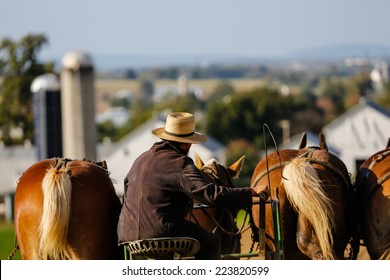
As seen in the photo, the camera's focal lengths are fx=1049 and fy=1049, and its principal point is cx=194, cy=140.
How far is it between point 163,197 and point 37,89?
104 feet

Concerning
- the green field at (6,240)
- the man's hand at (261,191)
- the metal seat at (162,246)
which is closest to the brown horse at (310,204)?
the man's hand at (261,191)

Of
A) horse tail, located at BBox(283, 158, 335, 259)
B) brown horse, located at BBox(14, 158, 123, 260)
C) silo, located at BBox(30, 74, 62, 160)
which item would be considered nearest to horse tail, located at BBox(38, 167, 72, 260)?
brown horse, located at BBox(14, 158, 123, 260)

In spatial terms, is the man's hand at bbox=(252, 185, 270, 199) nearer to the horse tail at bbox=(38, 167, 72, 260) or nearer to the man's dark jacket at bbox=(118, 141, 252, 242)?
the man's dark jacket at bbox=(118, 141, 252, 242)

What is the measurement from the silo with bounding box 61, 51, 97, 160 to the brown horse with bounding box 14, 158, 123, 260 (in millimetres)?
29288

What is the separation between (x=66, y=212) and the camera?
7262 mm

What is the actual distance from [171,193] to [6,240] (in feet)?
65.4

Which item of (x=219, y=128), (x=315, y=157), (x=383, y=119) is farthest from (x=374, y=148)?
(x=315, y=157)

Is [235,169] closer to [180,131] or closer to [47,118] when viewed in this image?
[180,131]

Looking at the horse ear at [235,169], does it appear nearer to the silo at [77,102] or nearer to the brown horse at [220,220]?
the brown horse at [220,220]

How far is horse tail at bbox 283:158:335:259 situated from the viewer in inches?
299

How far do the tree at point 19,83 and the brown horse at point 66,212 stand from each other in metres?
60.3

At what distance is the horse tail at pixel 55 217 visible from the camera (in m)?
7.19
